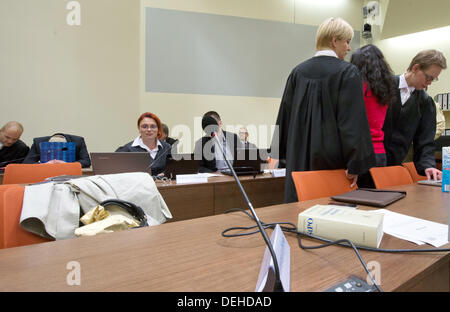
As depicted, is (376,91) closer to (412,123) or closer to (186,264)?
(412,123)

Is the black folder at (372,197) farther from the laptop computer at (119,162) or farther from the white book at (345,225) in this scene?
the laptop computer at (119,162)

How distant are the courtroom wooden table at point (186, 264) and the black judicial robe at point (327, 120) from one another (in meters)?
0.79

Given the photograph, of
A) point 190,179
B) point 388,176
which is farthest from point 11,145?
point 388,176

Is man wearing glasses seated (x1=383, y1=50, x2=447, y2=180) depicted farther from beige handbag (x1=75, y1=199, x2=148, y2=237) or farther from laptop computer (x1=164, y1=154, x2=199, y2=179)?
beige handbag (x1=75, y1=199, x2=148, y2=237)

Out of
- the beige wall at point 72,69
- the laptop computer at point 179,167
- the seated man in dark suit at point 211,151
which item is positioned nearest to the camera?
the laptop computer at point 179,167

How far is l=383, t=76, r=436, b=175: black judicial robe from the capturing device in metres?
2.02

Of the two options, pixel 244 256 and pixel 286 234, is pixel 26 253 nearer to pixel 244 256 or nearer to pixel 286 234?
pixel 244 256

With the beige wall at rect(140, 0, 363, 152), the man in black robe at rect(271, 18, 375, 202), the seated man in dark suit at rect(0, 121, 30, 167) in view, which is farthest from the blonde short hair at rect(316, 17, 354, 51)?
the seated man in dark suit at rect(0, 121, 30, 167)

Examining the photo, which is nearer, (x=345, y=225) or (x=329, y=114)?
(x=345, y=225)

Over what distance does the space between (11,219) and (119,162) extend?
1094 mm

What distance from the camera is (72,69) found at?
4082mm

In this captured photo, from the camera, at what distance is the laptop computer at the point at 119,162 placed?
1.98 m

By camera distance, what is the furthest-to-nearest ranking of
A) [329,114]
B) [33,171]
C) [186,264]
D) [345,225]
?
[33,171] → [329,114] → [345,225] → [186,264]

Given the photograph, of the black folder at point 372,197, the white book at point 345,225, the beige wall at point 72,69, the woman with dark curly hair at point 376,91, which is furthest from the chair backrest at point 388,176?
the beige wall at point 72,69
